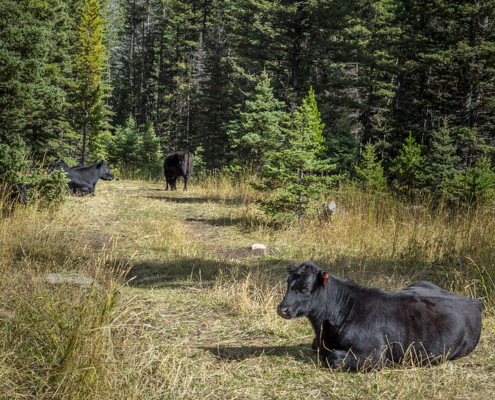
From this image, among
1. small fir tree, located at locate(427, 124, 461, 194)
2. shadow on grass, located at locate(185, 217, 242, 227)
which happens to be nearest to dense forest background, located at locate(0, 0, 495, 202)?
small fir tree, located at locate(427, 124, 461, 194)

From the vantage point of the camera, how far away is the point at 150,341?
399 centimetres

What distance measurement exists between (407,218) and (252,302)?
17.5 ft

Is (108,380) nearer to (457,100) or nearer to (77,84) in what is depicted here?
(457,100)

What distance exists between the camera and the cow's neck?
4020mm

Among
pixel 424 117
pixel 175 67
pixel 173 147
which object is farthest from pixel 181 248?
pixel 175 67

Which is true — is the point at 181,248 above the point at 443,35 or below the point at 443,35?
below

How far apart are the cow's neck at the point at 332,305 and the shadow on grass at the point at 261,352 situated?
312 mm

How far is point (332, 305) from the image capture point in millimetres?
4074

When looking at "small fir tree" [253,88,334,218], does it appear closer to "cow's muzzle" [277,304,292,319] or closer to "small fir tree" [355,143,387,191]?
"small fir tree" [355,143,387,191]

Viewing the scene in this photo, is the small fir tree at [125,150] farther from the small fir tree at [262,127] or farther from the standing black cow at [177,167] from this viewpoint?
the small fir tree at [262,127]

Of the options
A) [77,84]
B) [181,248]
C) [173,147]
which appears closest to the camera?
[181,248]

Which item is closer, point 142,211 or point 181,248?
point 181,248

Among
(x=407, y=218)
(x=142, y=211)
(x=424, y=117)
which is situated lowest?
(x=142, y=211)

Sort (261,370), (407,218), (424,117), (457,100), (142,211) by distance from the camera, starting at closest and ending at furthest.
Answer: (261,370) → (407,218) → (142,211) → (457,100) → (424,117)
